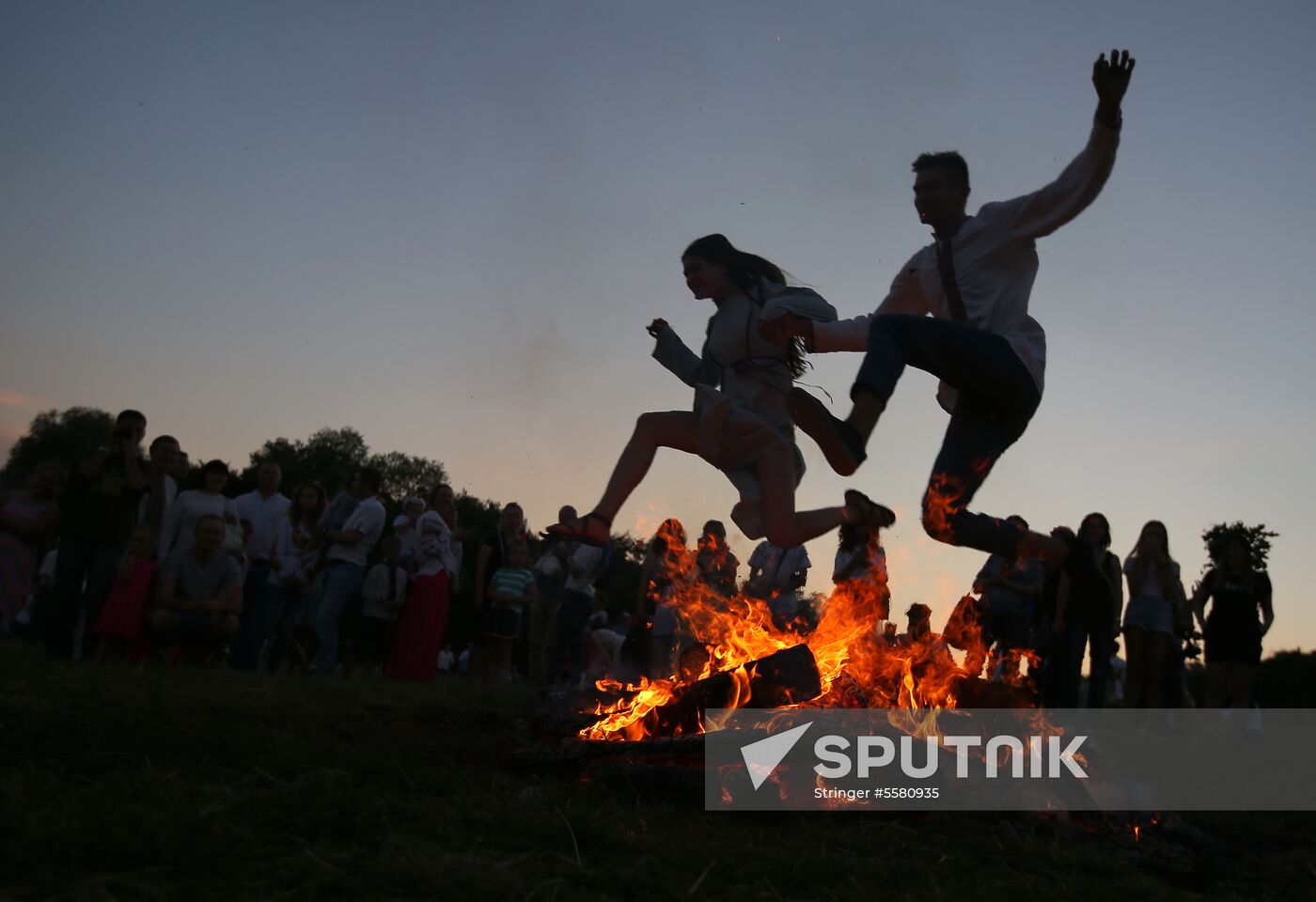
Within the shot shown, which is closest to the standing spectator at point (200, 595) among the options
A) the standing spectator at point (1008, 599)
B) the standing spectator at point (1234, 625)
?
the standing spectator at point (1008, 599)

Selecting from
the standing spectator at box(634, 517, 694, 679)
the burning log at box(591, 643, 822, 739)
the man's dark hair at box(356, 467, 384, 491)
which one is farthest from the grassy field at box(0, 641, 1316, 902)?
the man's dark hair at box(356, 467, 384, 491)

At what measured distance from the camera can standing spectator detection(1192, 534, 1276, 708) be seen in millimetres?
9797

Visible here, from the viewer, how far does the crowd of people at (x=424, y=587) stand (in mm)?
8172

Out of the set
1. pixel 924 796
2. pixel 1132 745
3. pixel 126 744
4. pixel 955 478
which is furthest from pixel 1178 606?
pixel 126 744

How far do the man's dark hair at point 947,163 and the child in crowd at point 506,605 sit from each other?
682cm

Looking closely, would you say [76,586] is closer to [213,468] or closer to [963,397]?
[213,468]

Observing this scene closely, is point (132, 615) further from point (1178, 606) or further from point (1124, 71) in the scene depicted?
point (1178, 606)

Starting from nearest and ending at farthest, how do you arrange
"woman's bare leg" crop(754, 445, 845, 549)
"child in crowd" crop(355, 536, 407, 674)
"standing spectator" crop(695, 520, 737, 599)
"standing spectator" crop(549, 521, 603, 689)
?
"woman's bare leg" crop(754, 445, 845, 549), "standing spectator" crop(695, 520, 737, 599), "standing spectator" crop(549, 521, 603, 689), "child in crowd" crop(355, 536, 407, 674)

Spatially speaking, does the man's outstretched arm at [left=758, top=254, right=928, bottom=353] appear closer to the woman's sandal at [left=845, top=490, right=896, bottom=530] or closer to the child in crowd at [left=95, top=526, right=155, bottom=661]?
the woman's sandal at [left=845, top=490, right=896, bottom=530]

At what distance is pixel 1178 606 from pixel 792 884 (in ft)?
26.3

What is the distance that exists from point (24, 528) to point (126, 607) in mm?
1034

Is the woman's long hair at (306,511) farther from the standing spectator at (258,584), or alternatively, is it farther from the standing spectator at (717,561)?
the standing spectator at (717,561)

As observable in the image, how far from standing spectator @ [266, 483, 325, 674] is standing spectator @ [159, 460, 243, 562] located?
1.57ft

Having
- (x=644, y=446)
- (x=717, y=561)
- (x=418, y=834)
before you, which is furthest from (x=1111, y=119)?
(x=717, y=561)
